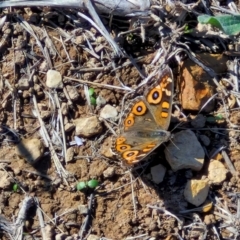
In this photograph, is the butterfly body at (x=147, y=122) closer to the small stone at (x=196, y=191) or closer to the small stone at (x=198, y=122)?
the small stone at (x=198, y=122)

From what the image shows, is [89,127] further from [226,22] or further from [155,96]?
[226,22]

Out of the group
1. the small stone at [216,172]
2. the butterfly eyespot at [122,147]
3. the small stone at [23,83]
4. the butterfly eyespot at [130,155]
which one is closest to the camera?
the butterfly eyespot at [130,155]

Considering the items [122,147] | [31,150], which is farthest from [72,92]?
[122,147]

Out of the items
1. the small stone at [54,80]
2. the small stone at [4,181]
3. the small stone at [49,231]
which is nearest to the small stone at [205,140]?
the small stone at [54,80]

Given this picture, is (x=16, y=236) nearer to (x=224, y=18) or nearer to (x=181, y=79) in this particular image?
(x=181, y=79)


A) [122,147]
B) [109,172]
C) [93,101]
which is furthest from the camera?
[93,101]
